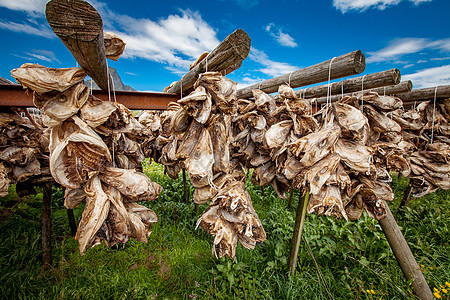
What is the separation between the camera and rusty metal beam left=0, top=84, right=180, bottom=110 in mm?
1776

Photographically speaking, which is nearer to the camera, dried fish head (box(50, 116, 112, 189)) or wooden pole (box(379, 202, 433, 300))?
dried fish head (box(50, 116, 112, 189))

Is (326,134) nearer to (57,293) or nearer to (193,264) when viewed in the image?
(193,264)

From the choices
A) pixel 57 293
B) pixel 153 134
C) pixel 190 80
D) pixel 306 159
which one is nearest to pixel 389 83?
pixel 306 159

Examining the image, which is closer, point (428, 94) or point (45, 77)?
point (45, 77)

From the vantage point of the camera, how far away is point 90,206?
1.23 m

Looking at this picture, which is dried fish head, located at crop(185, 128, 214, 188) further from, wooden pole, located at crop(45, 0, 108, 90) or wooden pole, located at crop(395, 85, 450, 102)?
wooden pole, located at crop(395, 85, 450, 102)

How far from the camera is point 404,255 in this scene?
2359mm

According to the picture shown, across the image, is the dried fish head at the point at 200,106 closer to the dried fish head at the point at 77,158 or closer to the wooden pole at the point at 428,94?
the dried fish head at the point at 77,158

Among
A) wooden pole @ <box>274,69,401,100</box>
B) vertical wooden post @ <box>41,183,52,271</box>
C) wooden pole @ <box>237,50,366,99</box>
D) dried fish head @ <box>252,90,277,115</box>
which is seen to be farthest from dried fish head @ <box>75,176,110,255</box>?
vertical wooden post @ <box>41,183,52,271</box>

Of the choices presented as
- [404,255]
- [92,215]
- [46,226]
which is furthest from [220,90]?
[46,226]

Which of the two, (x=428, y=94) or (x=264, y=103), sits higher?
(x=428, y=94)

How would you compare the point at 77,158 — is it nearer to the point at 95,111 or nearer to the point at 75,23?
the point at 95,111

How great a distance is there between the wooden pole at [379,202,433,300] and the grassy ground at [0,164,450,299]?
0.12m

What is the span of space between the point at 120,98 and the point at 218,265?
2558 mm
